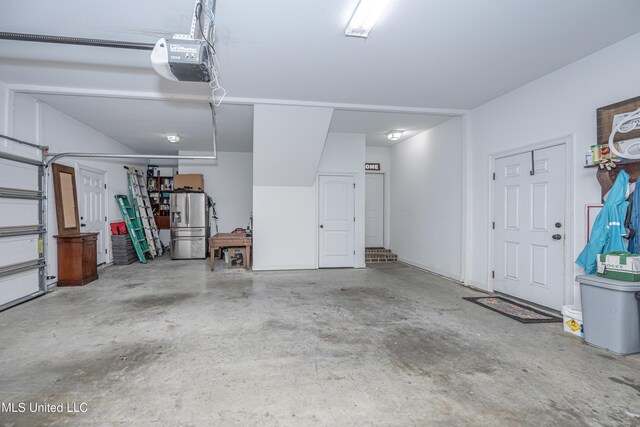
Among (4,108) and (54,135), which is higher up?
(4,108)

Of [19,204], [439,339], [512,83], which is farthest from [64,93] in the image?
[512,83]

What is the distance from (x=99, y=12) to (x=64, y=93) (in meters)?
2.27

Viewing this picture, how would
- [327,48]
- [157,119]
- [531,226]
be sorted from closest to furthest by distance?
[327,48]
[531,226]
[157,119]

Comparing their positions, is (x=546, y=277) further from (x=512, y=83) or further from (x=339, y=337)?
(x=339, y=337)

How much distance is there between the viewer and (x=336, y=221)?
20.6ft

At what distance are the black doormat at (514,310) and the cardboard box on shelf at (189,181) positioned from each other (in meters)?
6.69

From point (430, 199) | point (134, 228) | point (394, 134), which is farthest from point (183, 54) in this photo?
point (134, 228)

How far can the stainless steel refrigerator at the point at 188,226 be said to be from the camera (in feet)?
24.2

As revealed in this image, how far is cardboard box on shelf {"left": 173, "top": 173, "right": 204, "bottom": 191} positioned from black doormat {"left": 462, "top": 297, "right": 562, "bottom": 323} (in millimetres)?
6685

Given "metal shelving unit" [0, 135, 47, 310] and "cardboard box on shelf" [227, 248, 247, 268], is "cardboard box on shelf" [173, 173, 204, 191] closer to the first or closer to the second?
"cardboard box on shelf" [227, 248, 247, 268]

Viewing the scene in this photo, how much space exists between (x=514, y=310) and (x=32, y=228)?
6.39m

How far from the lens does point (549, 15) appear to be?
2.54m

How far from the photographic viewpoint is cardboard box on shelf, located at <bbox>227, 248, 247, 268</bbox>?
623 centimetres

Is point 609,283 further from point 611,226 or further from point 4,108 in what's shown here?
point 4,108
